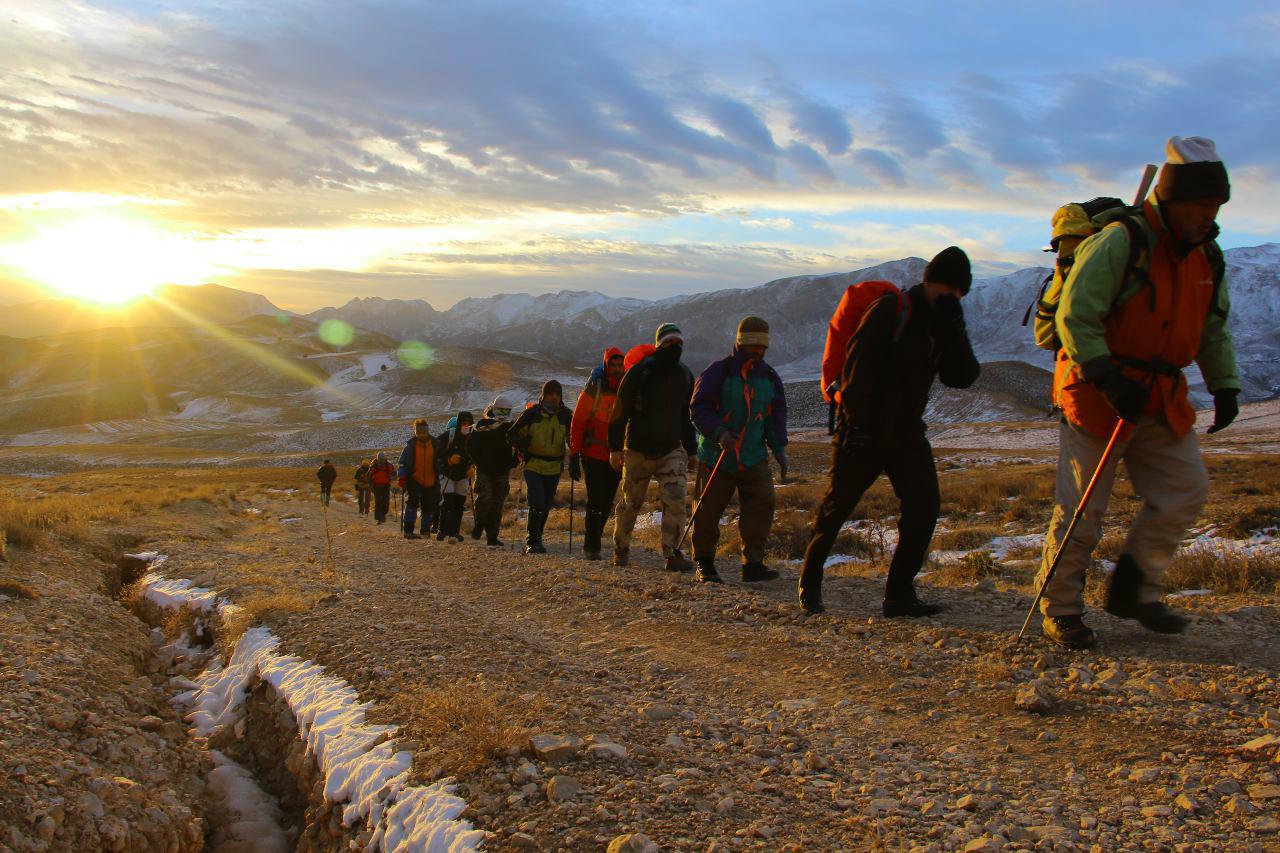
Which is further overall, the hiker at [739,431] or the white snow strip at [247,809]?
the hiker at [739,431]

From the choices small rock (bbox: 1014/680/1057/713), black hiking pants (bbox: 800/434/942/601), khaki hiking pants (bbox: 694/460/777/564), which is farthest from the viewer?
khaki hiking pants (bbox: 694/460/777/564)

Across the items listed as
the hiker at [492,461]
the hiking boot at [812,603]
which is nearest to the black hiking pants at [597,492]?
the hiker at [492,461]

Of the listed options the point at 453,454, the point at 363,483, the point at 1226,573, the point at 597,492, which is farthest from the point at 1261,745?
the point at 363,483

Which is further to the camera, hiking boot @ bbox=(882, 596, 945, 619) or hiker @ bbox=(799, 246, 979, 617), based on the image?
hiking boot @ bbox=(882, 596, 945, 619)

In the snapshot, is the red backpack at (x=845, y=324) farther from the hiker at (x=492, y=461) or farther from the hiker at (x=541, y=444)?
the hiker at (x=492, y=461)

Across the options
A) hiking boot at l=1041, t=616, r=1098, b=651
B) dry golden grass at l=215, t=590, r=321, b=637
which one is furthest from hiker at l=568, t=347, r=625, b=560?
hiking boot at l=1041, t=616, r=1098, b=651

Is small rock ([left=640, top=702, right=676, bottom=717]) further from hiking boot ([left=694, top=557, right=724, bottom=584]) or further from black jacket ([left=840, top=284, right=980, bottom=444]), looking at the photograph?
hiking boot ([left=694, top=557, right=724, bottom=584])

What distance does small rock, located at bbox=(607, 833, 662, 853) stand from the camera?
280cm

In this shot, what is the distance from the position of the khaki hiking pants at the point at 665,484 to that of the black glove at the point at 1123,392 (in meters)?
4.48

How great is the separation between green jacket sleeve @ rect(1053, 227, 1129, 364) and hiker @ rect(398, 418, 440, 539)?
35.8 feet

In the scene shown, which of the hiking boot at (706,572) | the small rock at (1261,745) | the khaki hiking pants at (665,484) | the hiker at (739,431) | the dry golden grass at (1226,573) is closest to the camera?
the small rock at (1261,745)

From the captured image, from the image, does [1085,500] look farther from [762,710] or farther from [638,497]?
[638,497]

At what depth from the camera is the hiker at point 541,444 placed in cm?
1034

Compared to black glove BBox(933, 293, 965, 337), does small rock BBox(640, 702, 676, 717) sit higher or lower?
lower
